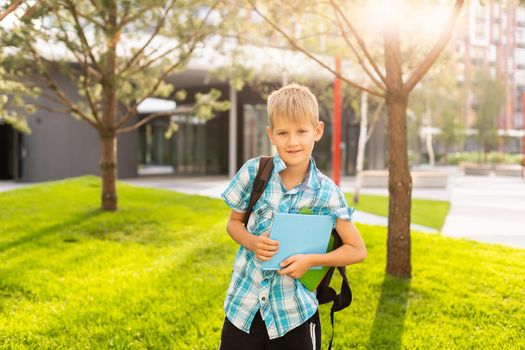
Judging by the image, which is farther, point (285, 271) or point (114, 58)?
point (114, 58)

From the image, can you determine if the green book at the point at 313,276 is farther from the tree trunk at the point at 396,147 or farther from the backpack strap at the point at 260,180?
the tree trunk at the point at 396,147

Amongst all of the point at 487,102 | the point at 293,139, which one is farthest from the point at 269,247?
the point at 487,102

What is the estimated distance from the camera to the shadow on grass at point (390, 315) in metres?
4.08

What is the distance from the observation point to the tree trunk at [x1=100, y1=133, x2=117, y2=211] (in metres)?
9.31

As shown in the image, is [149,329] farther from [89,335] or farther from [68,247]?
[68,247]

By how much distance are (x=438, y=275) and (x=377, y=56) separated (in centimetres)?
617

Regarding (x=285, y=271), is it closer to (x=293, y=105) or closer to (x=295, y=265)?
(x=295, y=265)

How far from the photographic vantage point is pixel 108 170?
934cm

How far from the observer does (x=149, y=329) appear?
14.1ft

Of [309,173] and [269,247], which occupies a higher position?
[309,173]

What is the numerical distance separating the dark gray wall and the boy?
19199 mm

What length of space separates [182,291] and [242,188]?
10.5 ft

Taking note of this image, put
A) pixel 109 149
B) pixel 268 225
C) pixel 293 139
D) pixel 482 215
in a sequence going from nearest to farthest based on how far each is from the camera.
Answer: pixel 293 139 < pixel 268 225 < pixel 109 149 < pixel 482 215

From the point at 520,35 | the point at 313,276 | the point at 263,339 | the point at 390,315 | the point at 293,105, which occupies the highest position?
the point at 520,35
